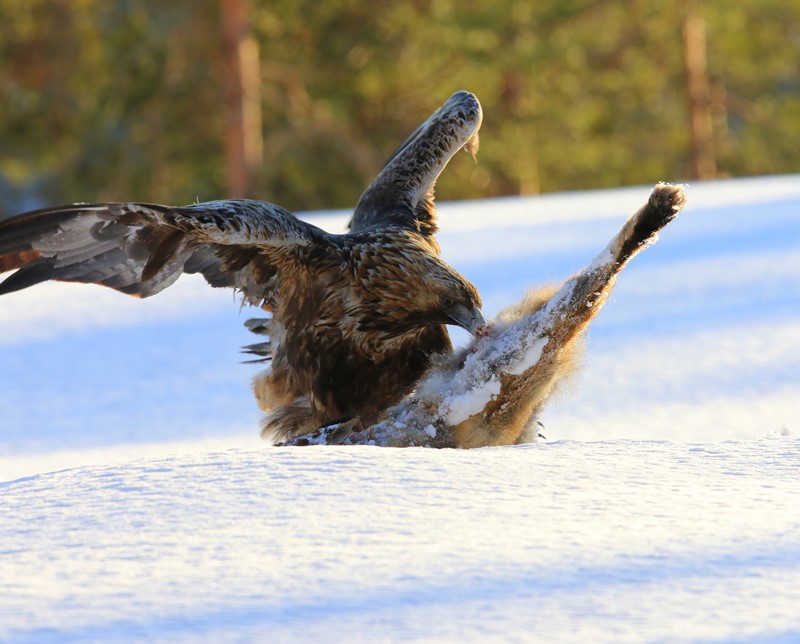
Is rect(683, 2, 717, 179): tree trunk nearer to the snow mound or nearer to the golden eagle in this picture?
the golden eagle

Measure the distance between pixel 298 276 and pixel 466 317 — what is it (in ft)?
2.05

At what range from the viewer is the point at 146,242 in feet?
13.2

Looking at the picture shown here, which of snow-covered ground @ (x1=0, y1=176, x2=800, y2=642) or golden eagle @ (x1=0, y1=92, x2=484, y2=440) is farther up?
golden eagle @ (x1=0, y1=92, x2=484, y2=440)

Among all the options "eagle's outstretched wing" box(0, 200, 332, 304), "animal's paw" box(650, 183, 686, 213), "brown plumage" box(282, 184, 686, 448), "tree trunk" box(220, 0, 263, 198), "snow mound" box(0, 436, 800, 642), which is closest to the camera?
Answer: "snow mound" box(0, 436, 800, 642)

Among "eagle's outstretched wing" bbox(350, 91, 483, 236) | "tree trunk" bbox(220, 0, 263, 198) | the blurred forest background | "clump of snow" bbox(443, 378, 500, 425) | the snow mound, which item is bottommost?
the snow mound

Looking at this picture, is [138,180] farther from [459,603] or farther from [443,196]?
[459,603]

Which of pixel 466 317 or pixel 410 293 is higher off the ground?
pixel 410 293

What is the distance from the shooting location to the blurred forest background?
2139 cm

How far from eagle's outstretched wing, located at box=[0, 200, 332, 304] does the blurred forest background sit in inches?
580

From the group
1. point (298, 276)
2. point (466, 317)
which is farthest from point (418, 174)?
point (466, 317)

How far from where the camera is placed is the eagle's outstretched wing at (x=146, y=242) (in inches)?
149

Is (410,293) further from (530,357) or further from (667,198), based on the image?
(667,198)

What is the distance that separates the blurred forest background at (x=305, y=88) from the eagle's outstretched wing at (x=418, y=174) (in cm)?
1366

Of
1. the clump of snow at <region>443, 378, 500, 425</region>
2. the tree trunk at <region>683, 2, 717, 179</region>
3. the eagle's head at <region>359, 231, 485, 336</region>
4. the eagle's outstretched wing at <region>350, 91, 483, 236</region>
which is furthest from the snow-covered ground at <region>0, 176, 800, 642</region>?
the tree trunk at <region>683, 2, 717, 179</region>
